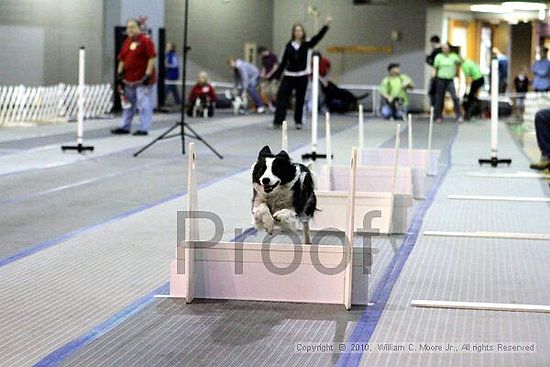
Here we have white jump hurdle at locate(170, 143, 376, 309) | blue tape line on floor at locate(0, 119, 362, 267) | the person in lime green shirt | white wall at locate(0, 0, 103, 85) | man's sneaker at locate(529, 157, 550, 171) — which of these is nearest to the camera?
white jump hurdle at locate(170, 143, 376, 309)

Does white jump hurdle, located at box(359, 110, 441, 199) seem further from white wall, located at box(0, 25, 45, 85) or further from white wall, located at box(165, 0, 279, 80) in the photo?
white wall, located at box(165, 0, 279, 80)

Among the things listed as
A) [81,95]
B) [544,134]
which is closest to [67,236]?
[81,95]

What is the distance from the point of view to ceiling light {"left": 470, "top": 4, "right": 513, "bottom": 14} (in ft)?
86.4

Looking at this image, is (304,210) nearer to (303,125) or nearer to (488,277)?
(488,277)

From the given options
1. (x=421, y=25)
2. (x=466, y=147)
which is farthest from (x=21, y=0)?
(x=421, y=25)

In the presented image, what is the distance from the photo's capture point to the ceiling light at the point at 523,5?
2454 cm

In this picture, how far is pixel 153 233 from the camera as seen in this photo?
7.20 meters

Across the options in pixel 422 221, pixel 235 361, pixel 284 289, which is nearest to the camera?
pixel 235 361

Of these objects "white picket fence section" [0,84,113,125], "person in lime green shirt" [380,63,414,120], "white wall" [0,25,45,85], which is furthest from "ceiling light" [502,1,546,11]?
"white wall" [0,25,45,85]

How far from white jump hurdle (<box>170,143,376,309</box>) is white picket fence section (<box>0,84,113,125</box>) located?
41.0ft

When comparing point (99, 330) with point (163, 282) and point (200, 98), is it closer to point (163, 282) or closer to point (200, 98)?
point (163, 282)

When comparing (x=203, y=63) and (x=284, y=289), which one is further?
(x=203, y=63)

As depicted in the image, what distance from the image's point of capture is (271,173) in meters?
5.59

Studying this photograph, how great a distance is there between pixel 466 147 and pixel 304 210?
969 cm
